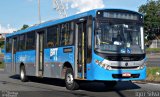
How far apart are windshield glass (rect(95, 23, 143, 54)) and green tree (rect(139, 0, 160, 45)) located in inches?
3231

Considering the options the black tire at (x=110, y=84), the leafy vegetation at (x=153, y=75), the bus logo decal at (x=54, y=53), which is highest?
the bus logo decal at (x=54, y=53)

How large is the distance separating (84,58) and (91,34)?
1.13m

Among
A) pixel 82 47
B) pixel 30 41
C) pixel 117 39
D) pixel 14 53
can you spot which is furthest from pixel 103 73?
pixel 14 53

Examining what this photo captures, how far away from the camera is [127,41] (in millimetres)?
15875

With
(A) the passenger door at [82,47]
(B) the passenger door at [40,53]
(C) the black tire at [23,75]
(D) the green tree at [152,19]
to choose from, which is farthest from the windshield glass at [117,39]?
(D) the green tree at [152,19]

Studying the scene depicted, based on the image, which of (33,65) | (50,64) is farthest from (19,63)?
(50,64)

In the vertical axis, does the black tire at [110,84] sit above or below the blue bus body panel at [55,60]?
below

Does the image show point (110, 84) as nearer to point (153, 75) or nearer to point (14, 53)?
point (153, 75)

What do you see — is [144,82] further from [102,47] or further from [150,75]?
[102,47]

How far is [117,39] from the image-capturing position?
617 inches

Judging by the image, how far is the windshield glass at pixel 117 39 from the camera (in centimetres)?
1548

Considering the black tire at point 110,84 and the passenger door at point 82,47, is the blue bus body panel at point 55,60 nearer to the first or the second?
the passenger door at point 82,47

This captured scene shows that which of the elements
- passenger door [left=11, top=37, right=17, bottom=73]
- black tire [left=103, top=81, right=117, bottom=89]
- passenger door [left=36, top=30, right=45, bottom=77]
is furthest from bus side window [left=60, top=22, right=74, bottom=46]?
passenger door [left=11, top=37, right=17, bottom=73]

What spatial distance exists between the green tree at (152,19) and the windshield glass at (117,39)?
8207 cm
